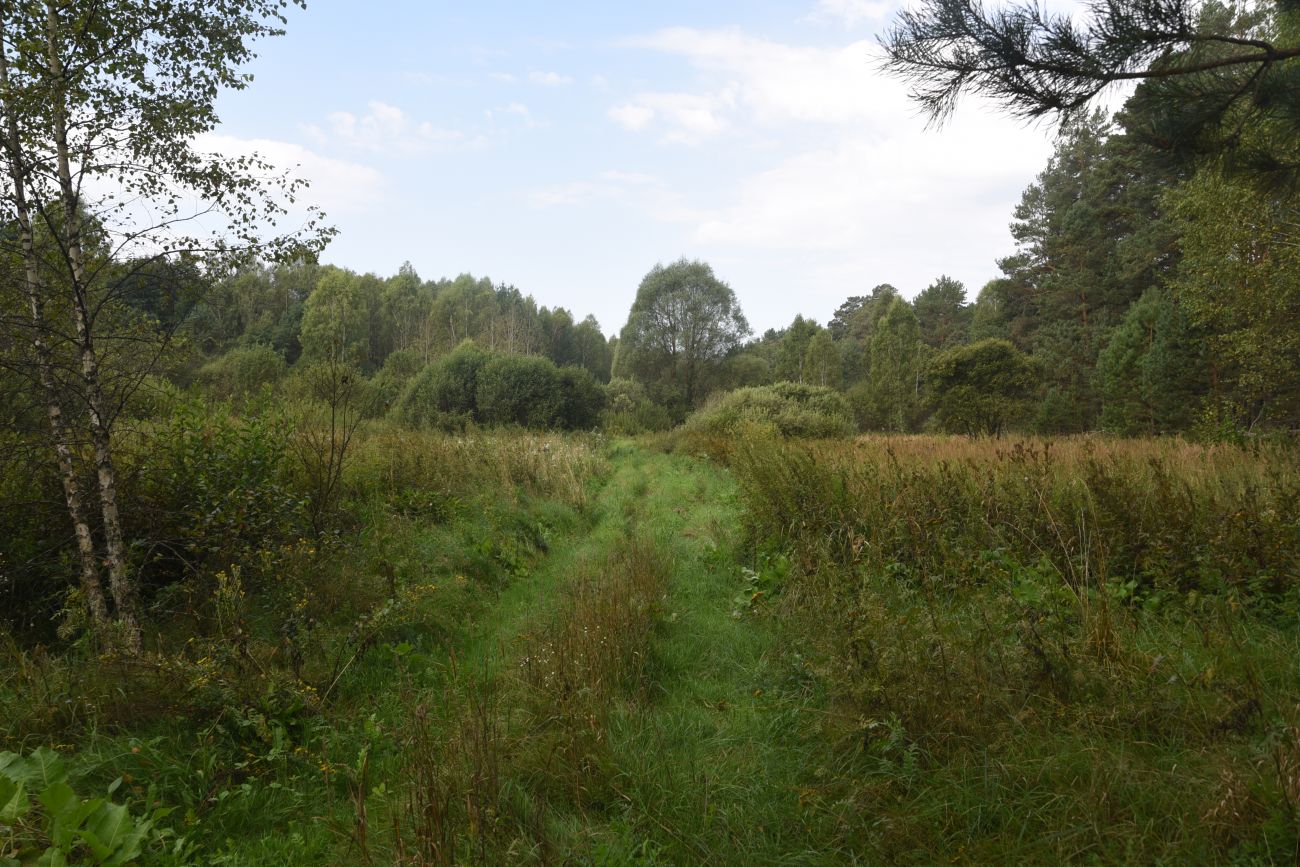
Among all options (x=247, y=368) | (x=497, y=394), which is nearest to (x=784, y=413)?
(x=497, y=394)

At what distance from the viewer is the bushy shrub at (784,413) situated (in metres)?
17.1

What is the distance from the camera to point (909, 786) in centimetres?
227

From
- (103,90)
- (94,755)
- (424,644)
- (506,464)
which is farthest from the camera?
(506,464)

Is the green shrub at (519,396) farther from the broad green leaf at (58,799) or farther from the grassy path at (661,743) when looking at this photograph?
the broad green leaf at (58,799)

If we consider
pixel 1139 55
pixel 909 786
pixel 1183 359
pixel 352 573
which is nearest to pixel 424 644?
pixel 352 573

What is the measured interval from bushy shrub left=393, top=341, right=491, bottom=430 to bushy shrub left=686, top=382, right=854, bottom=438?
33.5 ft

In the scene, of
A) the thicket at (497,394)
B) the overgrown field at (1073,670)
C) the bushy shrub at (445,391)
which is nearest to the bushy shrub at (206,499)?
the overgrown field at (1073,670)

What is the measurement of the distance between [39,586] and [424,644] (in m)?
2.72

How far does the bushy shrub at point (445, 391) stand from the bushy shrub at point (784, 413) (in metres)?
10.2

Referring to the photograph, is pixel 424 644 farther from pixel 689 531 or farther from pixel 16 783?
pixel 689 531

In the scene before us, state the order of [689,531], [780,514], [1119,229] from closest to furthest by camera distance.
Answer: [780,514]
[689,531]
[1119,229]

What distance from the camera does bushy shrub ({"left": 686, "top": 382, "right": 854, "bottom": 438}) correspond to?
17.1m

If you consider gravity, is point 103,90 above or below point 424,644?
above

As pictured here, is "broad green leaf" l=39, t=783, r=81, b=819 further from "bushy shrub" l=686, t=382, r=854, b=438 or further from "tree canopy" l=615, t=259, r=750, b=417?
"tree canopy" l=615, t=259, r=750, b=417
